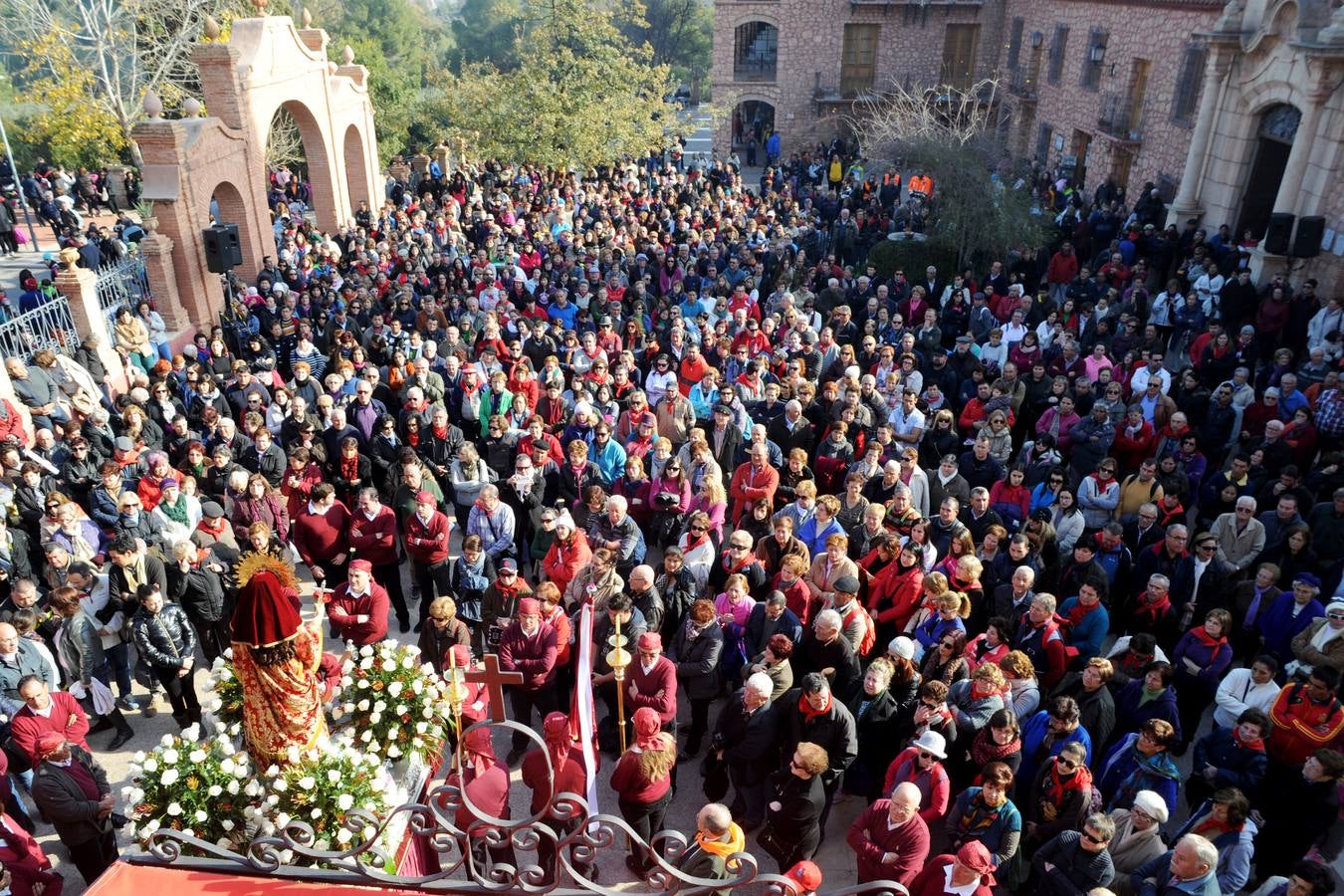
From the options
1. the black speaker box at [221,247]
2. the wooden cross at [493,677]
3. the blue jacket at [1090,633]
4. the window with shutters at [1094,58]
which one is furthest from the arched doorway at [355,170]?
the blue jacket at [1090,633]

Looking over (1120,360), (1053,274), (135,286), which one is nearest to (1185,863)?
(1120,360)

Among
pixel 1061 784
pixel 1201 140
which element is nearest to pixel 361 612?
pixel 1061 784

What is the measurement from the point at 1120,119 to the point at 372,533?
69.8 feet

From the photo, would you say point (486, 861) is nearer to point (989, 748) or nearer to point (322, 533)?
point (989, 748)

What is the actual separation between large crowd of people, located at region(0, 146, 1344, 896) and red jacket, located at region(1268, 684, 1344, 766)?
2cm

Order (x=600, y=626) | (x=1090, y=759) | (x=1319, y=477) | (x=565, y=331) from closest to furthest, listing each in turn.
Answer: (x=1090, y=759) → (x=600, y=626) → (x=1319, y=477) → (x=565, y=331)

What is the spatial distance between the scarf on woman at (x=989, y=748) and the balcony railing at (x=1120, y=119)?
777 inches

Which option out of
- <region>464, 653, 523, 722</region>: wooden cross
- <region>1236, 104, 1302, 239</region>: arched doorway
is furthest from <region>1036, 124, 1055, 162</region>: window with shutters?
<region>464, 653, 523, 722</region>: wooden cross

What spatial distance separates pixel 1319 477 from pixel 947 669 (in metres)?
4.87

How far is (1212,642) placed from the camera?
628cm

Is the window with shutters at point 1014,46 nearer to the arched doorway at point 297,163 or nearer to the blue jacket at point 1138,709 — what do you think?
the arched doorway at point 297,163

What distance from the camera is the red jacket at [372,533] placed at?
778 cm

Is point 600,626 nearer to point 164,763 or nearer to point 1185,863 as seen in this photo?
point 164,763

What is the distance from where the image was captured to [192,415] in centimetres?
1002
